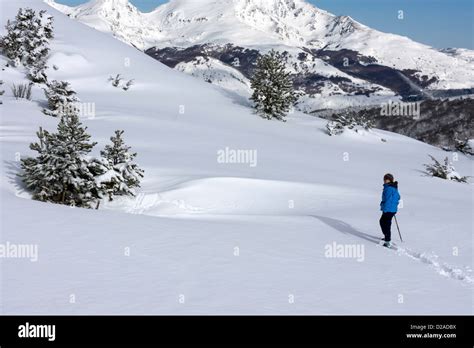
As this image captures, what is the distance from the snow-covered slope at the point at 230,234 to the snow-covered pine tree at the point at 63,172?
0.49 meters

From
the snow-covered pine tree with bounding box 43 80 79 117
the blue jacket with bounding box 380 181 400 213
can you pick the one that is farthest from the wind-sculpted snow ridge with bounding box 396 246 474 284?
the snow-covered pine tree with bounding box 43 80 79 117

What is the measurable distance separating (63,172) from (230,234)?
445cm

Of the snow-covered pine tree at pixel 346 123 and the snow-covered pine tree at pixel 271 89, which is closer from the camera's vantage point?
the snow-covered pine tree at pixel 346 123

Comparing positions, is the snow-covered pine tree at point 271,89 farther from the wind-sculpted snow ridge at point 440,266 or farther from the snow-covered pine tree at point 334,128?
the wind-sculpted snow ridge at point 440,266

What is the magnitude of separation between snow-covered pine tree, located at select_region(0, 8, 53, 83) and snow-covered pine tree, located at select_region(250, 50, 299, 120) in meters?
13.5

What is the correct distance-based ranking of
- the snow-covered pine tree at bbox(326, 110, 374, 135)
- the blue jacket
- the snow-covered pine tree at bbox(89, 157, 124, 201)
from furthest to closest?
the snow-covered pine tree at bbox(326, 110, 374, 135), the snow-covered pine tree at bbox(89, 157, 124, 201), the blue jacket

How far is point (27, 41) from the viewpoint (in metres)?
28.7

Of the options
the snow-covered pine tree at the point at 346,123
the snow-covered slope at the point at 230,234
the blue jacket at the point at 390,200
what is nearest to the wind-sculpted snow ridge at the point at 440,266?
the snow-covered slope at the point at 230,234

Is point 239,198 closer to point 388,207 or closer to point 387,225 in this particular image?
point 388,207

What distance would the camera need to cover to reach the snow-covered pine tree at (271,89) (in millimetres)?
29234

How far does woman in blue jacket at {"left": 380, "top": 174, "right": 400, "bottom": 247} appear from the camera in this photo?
9172 mm
